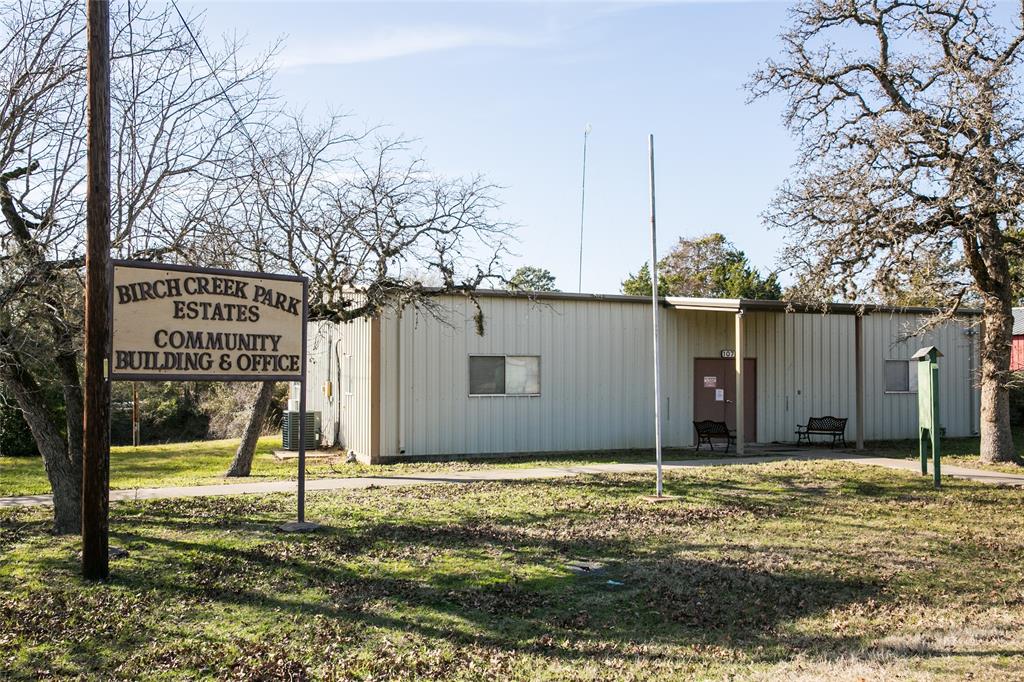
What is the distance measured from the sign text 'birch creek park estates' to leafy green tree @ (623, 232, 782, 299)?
39.9m

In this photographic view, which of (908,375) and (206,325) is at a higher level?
(206,325)

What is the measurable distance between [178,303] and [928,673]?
301 inches

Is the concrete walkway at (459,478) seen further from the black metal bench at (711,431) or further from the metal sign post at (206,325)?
the metal sign post at (206,325)

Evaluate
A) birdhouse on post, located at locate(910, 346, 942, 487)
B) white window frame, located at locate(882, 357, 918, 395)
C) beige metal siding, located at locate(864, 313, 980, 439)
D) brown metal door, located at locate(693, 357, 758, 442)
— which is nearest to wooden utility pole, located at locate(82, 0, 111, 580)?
birdhouse on post, located at locate(910, 346, 942, 487)

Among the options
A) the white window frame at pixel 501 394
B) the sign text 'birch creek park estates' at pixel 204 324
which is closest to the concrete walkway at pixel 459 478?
the white window frame at pixel 501 394

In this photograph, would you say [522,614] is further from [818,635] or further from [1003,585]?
[1003,585]

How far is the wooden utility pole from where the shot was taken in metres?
7.48

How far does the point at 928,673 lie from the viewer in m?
5.74

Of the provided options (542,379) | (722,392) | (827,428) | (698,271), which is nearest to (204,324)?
(542,379)

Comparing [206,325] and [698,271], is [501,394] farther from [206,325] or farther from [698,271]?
[698,271]

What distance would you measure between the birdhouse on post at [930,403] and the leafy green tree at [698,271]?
32.6 metres

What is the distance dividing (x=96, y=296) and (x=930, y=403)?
13.0m

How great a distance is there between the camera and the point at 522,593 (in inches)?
299

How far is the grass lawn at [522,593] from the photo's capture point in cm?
595
